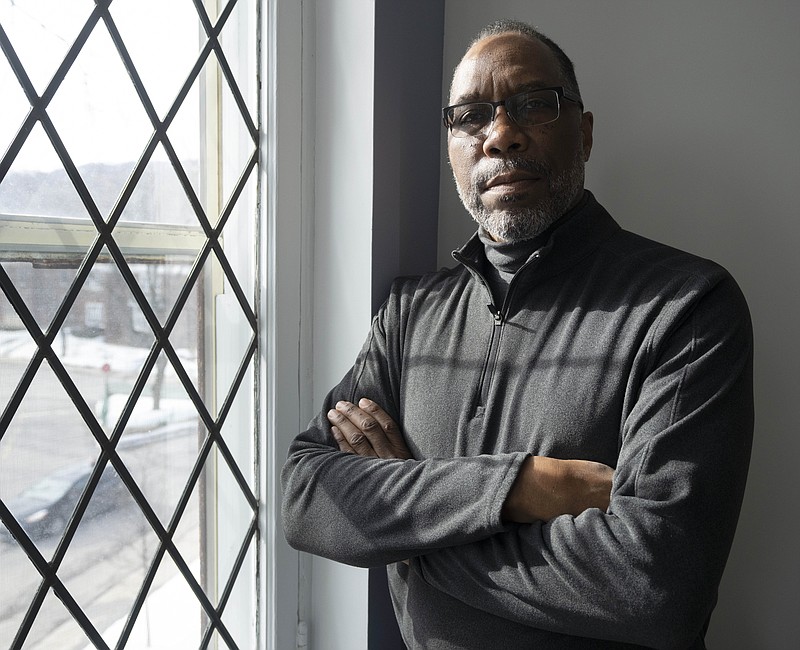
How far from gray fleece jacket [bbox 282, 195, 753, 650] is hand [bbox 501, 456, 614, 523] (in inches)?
0.8

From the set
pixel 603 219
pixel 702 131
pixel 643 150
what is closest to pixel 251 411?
pixel 603 219

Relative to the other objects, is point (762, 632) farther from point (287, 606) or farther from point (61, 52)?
point (61, 52)

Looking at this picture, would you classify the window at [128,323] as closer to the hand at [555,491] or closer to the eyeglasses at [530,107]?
the eyeglasses at [530,107]

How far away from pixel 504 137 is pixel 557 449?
57 centimetres

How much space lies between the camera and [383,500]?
1.17 meters

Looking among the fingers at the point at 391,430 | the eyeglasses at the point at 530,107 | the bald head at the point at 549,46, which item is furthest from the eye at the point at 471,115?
the fingers at the point at 391,430

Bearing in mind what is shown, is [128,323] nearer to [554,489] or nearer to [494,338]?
[494,338]

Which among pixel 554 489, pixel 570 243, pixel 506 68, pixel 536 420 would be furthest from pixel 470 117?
pixel 554 489

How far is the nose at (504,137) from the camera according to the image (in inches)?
51.1

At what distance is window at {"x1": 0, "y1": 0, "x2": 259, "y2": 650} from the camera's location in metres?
1.09

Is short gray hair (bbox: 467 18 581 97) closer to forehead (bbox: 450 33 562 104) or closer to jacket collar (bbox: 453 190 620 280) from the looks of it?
forehead (bbox: 450 33 562 104)

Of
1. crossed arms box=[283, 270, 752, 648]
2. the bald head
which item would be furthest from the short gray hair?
crossed arms box=[283, 270, 752, 648]

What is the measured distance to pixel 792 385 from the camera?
151 cm

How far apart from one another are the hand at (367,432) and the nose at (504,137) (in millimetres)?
540
